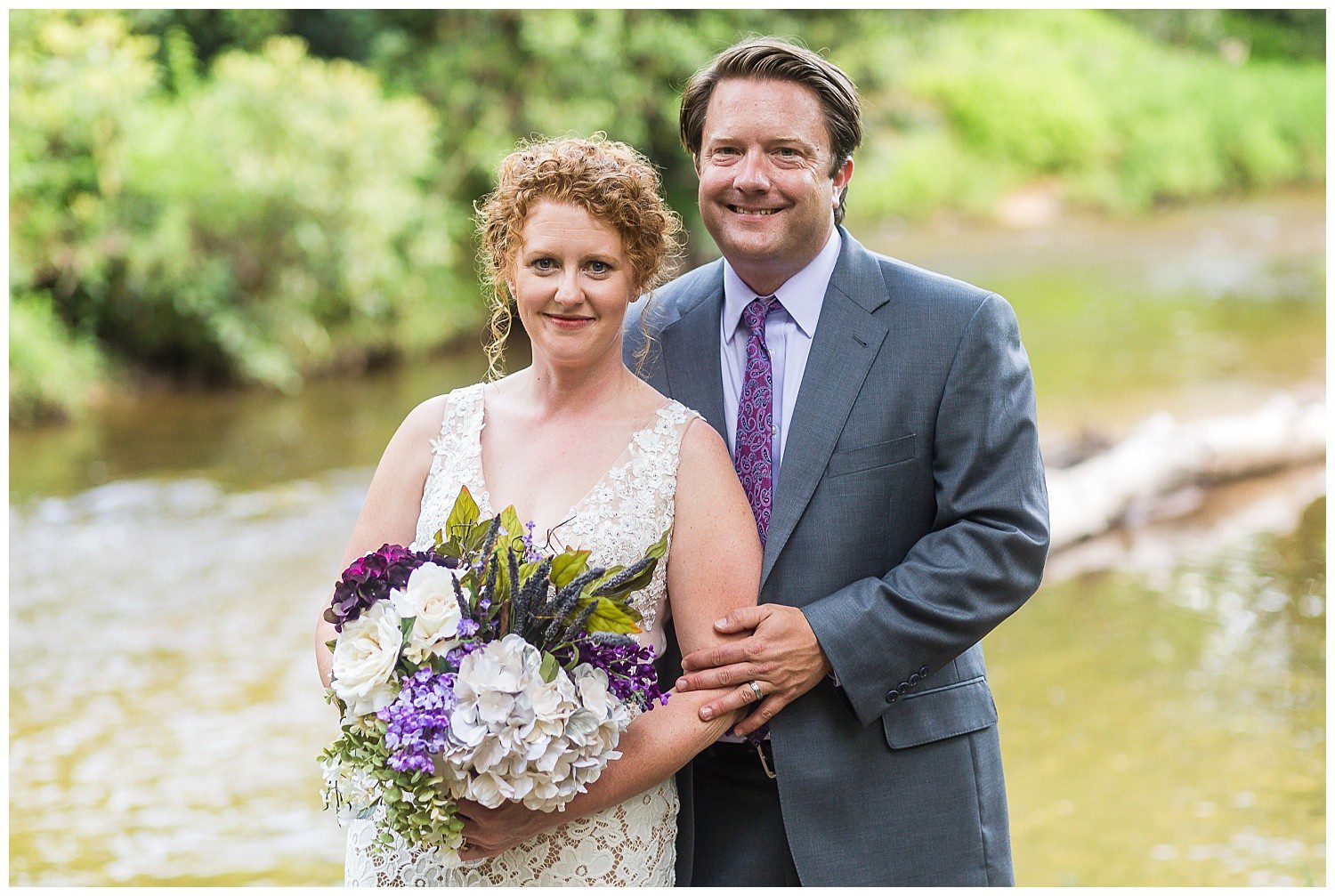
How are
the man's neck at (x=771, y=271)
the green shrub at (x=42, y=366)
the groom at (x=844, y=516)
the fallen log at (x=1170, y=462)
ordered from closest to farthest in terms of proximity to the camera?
A: the groom at (x=844, y=516)
the man's neck at (x=771, y=271)
the fallen log at (x=1170, y=462)
the green shrub at (x=42, y=366)

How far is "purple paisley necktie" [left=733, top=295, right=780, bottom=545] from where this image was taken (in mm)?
2766

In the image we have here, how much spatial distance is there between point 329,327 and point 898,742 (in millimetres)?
12834

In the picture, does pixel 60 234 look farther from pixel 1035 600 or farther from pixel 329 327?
pixel 1035 600

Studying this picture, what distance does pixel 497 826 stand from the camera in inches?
92.2

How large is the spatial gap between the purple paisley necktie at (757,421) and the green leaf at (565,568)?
56 centimetres

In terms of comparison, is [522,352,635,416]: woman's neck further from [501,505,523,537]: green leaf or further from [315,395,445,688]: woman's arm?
[501,505,523,537]: green leaf

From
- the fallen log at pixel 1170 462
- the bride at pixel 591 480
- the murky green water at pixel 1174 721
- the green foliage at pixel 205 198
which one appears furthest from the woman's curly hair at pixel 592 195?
the green foliage at pixel 205 198

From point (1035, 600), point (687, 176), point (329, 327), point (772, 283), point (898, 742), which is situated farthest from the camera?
point (687, 176)

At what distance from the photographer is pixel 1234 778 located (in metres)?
5.94

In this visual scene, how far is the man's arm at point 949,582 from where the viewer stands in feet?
8.30

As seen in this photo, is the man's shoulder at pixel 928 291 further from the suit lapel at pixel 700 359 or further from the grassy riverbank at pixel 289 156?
the grassy riverbank at pixel 289 156

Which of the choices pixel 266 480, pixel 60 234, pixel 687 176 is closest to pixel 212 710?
pixel 266 480

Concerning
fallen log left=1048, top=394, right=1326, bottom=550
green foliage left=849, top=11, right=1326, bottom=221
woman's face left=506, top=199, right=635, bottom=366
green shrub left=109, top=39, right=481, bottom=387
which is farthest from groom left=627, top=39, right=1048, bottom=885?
green foliage left=849, top=11, right=1326, bottom=221

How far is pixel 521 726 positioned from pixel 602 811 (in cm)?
49
